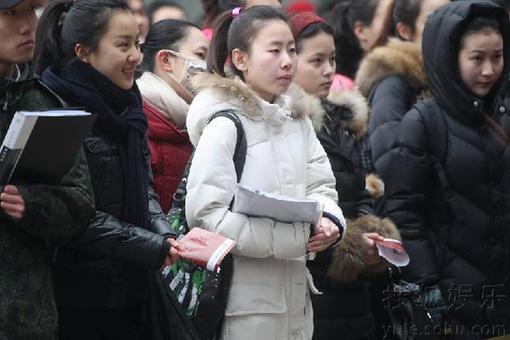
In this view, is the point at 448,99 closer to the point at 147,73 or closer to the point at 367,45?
the point at 147,73

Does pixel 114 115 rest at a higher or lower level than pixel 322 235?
higher

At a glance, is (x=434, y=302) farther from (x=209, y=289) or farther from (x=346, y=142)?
(x=209, y=289)

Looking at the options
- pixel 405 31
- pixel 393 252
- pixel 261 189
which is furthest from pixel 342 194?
pixel 405 31

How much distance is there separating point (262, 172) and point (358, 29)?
4.09 meters

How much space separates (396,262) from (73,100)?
71.9 inches

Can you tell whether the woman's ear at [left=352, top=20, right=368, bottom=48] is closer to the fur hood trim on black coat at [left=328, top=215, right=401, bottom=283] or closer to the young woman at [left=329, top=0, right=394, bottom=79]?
the young woman at [left=329, top=0, right=394, bottom=79]

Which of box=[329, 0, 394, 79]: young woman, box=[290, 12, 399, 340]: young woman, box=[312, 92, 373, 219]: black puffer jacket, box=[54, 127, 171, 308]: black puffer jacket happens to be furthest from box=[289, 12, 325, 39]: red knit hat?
box=[329, 0, 394, 79]: young woman

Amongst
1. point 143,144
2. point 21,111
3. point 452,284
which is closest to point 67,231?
point 21,111

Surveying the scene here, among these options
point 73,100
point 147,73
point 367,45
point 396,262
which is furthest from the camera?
point 367,45

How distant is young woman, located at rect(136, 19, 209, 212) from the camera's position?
5.72 m

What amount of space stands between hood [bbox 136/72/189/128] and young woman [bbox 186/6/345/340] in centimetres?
49

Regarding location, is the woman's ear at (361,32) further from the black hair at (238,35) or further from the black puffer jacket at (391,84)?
the black hair at (238,35)

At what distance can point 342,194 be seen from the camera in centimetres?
582

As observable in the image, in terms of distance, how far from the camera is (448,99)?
250 inches
